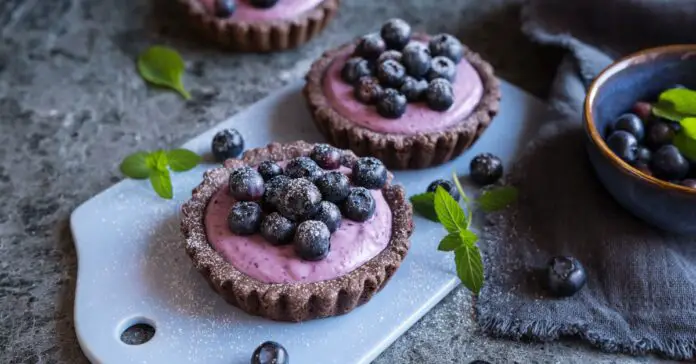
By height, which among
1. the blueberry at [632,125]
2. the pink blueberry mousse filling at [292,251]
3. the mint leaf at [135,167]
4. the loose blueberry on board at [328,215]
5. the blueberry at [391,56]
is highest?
the blueberry at [391,56]

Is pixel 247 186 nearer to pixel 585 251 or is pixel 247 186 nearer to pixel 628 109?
pixel 585 251

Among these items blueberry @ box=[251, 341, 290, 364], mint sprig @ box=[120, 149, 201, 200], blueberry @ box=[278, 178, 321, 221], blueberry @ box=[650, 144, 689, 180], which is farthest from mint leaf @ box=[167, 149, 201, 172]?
blueberry @ box=[650, 144, 689, 180]

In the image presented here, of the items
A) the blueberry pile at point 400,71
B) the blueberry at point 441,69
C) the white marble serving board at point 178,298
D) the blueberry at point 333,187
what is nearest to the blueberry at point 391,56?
the blueberry pile at point 400,71

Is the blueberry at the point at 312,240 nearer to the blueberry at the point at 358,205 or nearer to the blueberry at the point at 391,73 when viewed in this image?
the blueberry at the point at 358,205

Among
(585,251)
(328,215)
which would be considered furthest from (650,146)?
(328,215)

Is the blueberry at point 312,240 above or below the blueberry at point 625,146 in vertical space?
below

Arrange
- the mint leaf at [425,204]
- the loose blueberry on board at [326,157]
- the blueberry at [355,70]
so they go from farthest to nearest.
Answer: the blueberry at [355,70] < the mint leaf at [425,204] < the loose blueberry on board at [326,157]

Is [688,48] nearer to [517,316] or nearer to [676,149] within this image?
[676,149]
